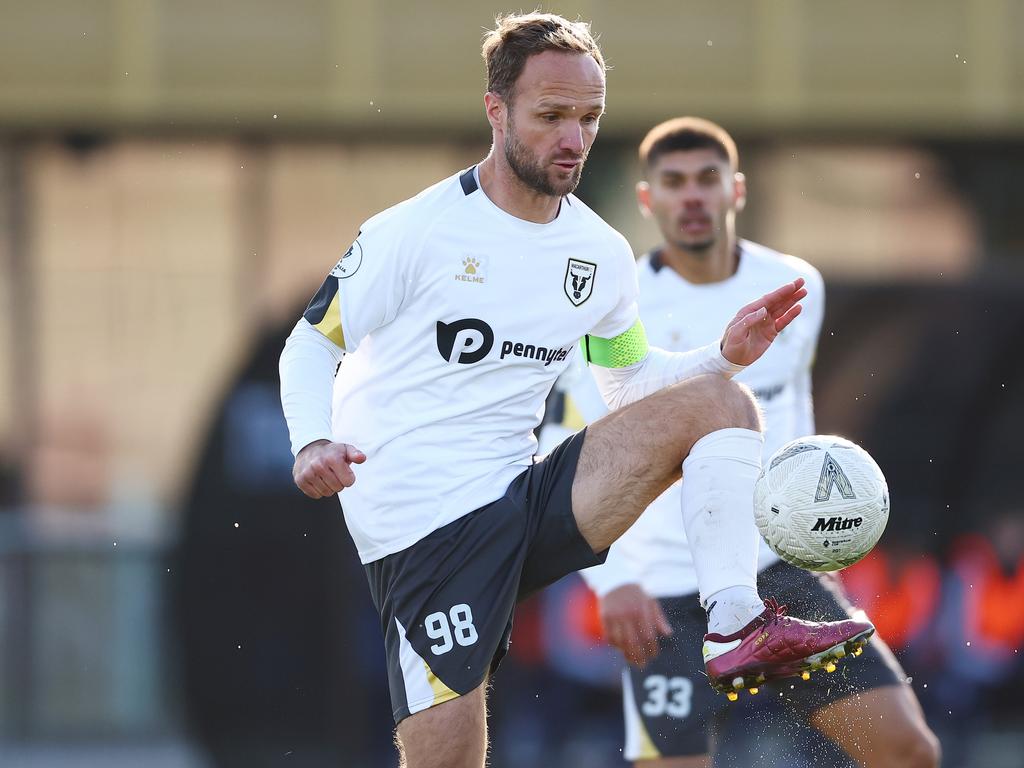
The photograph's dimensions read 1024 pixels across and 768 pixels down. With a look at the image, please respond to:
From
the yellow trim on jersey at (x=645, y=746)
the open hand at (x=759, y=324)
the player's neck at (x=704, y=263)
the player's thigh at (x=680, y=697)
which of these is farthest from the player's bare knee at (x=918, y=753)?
the player's neck at (x=704, y=263)

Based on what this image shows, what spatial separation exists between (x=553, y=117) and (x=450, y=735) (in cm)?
198

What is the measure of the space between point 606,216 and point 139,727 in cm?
425

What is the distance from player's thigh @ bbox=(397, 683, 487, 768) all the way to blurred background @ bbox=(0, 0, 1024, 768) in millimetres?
3514

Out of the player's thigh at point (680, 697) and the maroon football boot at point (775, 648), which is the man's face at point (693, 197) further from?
the maroon football boot at point (775, 648)

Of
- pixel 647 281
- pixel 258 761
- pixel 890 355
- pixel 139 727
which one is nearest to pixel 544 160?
pixel 647 281

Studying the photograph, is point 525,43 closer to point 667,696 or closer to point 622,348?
point 622,348

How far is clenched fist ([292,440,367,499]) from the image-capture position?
5.17m

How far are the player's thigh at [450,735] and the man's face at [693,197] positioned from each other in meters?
2.18

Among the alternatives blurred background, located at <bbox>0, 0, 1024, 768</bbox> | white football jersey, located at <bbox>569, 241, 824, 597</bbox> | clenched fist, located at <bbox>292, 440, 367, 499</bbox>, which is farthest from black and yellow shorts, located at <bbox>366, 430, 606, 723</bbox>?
blurred background, located at <bbox>0, 0, 1024, 768</bbox>

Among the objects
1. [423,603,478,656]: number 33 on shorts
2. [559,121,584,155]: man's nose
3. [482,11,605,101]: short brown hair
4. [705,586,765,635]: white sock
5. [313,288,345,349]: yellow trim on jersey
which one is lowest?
[423,603,478,656]: number 33 on shorts

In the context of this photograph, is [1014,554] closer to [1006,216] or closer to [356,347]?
[1006,216]

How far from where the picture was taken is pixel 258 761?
10352 millimetres

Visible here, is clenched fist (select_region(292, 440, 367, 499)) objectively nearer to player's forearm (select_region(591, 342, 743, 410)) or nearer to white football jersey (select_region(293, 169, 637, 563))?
white football jersey (select_region(293, 169, 637, 563))

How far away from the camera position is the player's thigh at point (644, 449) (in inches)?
218
